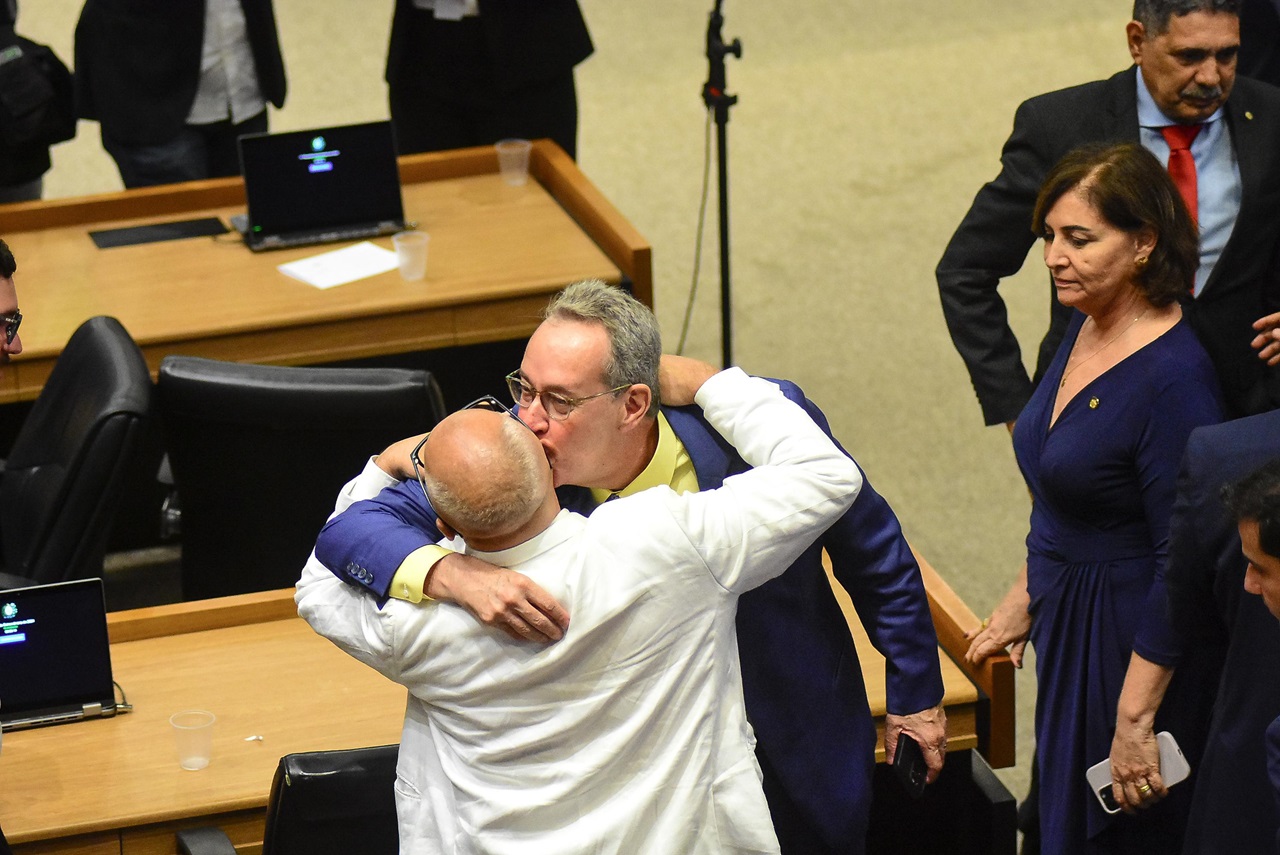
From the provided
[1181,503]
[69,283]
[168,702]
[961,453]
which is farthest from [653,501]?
[961,453]

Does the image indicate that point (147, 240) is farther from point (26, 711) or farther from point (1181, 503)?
point (1181, 503)

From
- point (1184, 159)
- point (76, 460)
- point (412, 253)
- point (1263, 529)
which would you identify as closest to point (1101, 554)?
point (1263, 529)

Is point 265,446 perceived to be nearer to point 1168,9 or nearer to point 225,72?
point 225,72

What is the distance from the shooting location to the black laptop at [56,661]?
2.57 metres

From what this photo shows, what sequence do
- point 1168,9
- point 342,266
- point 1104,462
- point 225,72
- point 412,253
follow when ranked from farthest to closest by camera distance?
point 225,72 < point 342,266 < point 412,253 < point 1168,9 < point 1104,462

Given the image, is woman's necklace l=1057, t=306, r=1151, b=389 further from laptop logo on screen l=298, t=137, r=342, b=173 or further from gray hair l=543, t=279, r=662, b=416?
laptop logo on screen l=298, t=137, r=342, b=173

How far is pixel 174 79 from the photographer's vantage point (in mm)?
4609

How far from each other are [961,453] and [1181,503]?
8.71ft

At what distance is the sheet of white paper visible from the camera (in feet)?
13.7

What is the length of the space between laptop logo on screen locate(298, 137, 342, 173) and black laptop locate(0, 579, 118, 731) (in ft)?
6.58

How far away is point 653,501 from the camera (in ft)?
6.09

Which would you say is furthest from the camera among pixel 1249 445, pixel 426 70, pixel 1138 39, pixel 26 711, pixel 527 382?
pixel 426 70

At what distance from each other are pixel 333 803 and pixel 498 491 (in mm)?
626

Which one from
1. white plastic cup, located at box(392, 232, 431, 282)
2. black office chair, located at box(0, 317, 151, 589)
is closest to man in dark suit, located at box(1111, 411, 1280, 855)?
black office chair, located at box(0, 317, 151, 589)
